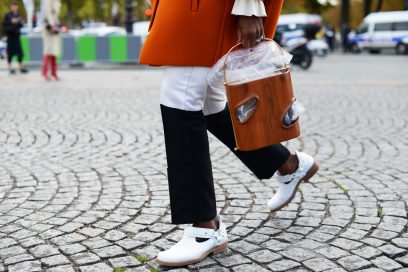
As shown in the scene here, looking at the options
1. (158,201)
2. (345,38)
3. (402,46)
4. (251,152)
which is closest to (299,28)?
(345,38)

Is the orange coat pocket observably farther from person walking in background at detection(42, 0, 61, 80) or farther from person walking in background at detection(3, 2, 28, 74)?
person walking in background at detection(3, 2, 28, 74)

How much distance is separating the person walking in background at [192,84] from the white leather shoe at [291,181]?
61 cm

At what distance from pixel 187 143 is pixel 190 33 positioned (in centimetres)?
48

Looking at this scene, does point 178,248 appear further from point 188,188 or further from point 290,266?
point 290,266

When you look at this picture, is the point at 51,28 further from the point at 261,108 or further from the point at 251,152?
the point at 261,108

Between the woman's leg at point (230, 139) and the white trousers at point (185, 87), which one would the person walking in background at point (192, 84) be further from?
the woman's leg at point (230, 139)

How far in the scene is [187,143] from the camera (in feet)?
8.97

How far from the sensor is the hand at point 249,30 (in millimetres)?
2652

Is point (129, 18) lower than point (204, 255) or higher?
higher

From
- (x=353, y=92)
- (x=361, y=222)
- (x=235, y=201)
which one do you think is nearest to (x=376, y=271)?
(x=361, y=222)

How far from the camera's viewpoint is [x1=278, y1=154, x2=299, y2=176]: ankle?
330 centimetres

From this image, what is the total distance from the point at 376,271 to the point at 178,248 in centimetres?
86

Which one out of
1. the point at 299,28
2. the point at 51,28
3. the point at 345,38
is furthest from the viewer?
the point at 345,38

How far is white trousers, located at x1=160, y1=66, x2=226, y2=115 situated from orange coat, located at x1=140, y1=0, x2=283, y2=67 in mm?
37
